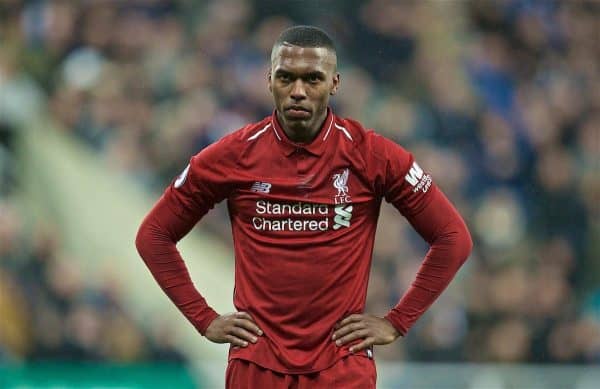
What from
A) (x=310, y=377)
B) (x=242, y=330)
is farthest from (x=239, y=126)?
(x=310, y=377)

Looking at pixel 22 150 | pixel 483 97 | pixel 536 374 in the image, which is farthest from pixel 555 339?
pixel 22 150

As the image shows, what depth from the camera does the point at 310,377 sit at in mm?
3592

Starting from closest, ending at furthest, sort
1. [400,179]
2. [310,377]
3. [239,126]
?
[310,377] < [400,179] < [239,126]

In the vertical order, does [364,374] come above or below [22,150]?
below

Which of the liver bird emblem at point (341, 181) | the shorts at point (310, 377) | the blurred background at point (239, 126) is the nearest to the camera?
the shorts at point (310, 377)

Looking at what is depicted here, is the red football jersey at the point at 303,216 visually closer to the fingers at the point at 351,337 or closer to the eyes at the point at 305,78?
the fingers at the point at 351,337

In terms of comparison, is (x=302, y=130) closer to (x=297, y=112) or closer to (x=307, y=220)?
(x=297, y=112)

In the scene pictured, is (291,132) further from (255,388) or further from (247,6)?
(247,6)

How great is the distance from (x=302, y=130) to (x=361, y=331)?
69cm

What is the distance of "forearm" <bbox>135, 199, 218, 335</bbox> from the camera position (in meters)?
3.83

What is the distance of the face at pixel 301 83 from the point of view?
3.63 metres

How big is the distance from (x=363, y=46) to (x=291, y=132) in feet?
13.0

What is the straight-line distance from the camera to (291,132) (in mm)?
3725

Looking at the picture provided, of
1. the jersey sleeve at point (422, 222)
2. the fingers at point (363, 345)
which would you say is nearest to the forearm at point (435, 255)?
the jersey sleeve at point (422, 222)
